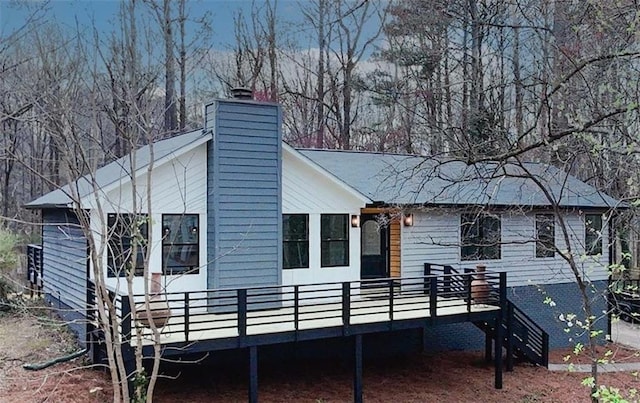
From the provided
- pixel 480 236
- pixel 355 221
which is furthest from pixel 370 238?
pixel 480 236

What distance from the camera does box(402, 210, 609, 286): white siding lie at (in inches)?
472

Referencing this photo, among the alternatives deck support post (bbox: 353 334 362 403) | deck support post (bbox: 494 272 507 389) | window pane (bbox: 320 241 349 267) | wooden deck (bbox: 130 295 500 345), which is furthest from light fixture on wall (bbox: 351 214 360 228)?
deck support post (bbox: 494 272 507 389)

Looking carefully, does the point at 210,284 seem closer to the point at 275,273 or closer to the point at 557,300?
the point at 275,273

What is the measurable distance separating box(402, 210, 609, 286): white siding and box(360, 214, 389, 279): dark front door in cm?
49

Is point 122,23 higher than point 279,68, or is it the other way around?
point 279,68

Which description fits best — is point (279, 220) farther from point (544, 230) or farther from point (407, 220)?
point (544, 230)

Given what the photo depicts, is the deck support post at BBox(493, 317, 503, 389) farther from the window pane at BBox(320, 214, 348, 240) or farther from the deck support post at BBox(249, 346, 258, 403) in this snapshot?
the deck support post at BBox(249, 346, 258, 403)

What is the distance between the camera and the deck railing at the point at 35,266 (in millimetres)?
14000

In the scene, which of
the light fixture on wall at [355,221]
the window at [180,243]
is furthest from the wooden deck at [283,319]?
the light fixture on wall at [355,221]

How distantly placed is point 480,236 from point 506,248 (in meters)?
0.76

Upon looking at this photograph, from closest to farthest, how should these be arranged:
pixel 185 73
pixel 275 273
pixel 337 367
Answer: pixel 275 273 → pixel 337 367 → pixel 185 73

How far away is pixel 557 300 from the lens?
13977mm

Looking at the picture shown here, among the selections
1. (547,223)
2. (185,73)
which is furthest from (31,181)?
(547,223)

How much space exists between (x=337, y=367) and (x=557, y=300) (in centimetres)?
651
